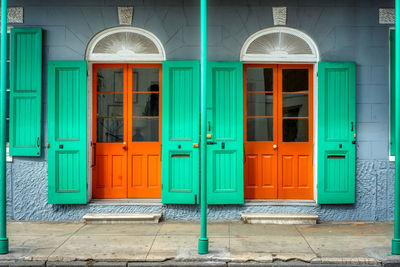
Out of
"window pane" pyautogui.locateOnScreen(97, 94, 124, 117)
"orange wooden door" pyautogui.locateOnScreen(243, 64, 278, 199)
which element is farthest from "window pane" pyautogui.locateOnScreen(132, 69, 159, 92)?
"orange wooden door" pyautogui.locateOnScreen(243, 64, 278, 199)

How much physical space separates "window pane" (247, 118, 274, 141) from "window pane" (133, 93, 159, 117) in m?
1.67

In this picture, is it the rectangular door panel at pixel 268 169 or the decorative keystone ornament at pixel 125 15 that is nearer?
the decorative keystone ornament at pixel 125 15

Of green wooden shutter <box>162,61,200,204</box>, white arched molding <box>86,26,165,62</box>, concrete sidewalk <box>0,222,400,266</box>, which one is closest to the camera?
concrete sidewalk <box>0,222,400,266</box>

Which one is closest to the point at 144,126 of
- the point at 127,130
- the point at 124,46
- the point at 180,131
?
the point at 127,130

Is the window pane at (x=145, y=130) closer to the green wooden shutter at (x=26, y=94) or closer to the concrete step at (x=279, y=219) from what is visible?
the green wooden shutter at (x=26, y=94)

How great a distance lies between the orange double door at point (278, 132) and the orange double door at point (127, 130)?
1615mm

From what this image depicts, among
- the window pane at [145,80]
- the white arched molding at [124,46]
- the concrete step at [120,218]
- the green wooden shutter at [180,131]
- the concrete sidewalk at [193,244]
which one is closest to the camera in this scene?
the concrete sidewalk at [193,244]

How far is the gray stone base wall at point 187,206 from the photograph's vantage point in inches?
259

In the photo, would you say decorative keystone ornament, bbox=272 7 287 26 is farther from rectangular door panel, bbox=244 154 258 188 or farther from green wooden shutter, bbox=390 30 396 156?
rectangular door panel, bbox=244 154 258 188

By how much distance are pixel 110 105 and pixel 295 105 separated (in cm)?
326

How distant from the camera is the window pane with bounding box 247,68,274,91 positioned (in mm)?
6797

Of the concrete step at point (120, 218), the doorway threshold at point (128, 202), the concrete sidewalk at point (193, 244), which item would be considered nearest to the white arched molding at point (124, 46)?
the doorway threshold at point (128, 202)

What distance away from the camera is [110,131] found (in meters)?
6.83

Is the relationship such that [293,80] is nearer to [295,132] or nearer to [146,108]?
[295,132]
